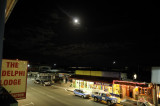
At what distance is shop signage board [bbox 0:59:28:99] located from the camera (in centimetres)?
535

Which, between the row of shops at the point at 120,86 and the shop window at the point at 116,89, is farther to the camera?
the shop window at the point at 116,89

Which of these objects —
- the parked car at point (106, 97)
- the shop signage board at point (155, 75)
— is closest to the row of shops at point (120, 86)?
the shop signage board at point (155, 75)

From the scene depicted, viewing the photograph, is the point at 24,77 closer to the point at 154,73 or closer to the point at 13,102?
the point at 13,102

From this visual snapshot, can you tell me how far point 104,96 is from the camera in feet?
68.0

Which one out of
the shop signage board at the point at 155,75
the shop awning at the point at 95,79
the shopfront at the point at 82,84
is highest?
the shop signage board at the point at 155,75

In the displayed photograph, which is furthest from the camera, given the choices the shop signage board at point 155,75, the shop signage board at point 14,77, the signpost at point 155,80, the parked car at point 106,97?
the shop signage board at point 155,75

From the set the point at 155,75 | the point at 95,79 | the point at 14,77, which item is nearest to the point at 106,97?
the point at 155,75

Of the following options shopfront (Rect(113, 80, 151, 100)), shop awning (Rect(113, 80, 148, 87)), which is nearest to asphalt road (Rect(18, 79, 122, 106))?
shop awning (Rect(113, 80, 148, 87))

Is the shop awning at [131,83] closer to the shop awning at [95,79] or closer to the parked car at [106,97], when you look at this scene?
the shop awning at [95,79]

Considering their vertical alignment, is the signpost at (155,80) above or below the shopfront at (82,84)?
above

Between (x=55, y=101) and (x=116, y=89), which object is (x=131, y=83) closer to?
(x=116, y=89)

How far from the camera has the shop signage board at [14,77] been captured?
17.5 ft

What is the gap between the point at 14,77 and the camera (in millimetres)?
5582

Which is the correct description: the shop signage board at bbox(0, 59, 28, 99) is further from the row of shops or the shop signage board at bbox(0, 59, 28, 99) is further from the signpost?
the signpost
